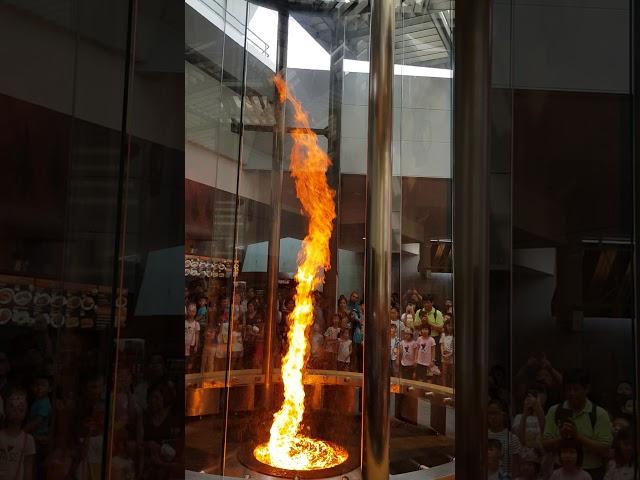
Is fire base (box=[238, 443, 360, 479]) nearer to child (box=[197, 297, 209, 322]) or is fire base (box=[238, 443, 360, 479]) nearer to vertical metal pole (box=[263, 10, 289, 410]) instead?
vertical metal pole (box=[263, 10, 289, 410])

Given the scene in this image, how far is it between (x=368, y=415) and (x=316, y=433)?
7.15 feet

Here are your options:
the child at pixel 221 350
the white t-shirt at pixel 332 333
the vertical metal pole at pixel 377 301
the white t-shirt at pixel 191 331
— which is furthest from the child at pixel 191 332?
the white t-shirt at pixel 332 333

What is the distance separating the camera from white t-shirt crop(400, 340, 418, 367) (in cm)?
569

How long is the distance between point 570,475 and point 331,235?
4.67m

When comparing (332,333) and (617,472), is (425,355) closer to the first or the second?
(332,333)

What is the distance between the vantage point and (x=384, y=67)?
308cm

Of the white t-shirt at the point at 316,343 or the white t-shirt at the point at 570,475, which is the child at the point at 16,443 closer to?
the white t-shirt at the point at 570,475

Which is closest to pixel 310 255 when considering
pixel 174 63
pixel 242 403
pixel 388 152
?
pixel 242 403

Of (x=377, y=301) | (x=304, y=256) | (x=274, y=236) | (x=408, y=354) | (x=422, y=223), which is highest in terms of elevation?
(x=422, y=223)

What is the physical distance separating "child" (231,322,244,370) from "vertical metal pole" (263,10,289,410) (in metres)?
0.25

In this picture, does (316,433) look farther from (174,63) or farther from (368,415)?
(174,63)

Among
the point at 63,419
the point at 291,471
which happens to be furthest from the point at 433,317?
the point at 63,419

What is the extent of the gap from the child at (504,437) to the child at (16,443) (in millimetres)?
810

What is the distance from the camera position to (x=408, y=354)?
573 cm
